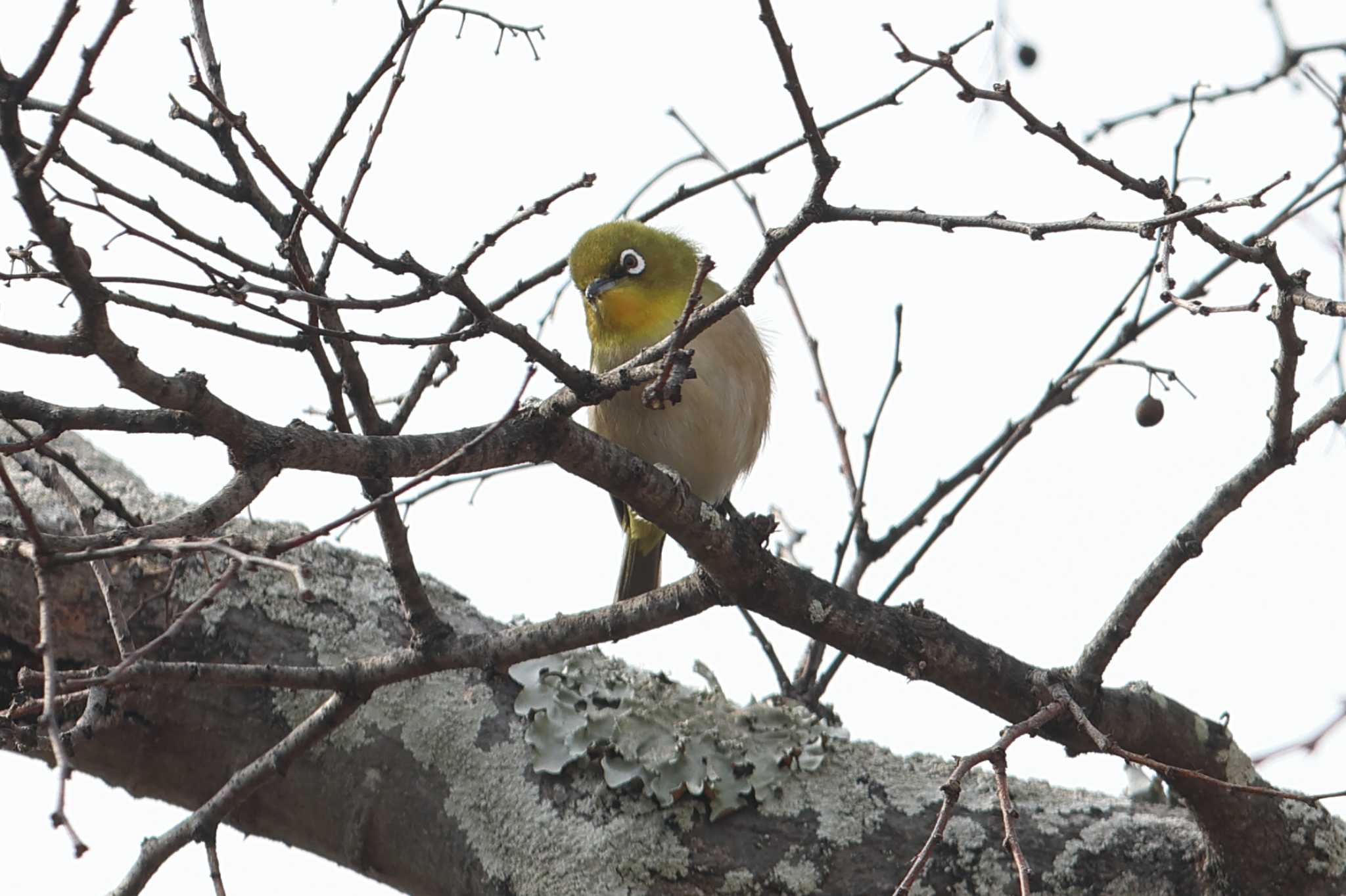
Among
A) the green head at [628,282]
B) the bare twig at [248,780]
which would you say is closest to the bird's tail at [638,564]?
the green head at [628,282]

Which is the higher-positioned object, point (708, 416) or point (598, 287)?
point (598, 287)

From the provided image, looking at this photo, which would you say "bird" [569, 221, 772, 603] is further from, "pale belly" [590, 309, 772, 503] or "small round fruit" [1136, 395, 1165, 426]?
"small round fruit" [1136, 395, 1165, 426]

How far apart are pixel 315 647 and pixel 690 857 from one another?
127 cm

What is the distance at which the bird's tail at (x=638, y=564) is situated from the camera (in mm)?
5598

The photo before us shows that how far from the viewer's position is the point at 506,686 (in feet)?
13.1

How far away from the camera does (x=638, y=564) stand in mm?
5664

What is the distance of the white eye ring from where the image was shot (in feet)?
17.3

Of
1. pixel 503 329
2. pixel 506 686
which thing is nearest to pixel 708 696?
pixel 506 686

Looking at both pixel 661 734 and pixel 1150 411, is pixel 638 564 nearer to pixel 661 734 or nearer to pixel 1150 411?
pixel 661 734

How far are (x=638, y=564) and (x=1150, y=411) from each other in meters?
2.28

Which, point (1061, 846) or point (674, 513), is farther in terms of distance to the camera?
point (1061, 846)

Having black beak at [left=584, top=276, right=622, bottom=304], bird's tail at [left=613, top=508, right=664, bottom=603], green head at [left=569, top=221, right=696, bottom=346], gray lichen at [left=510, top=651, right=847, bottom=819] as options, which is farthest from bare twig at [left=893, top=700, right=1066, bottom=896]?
bird's tail at [left=613, top=508, right=664, bottom=603]

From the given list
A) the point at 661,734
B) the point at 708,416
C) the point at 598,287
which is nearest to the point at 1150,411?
the point at 708,416

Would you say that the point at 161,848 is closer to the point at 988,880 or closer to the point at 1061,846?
the point at 988,880
